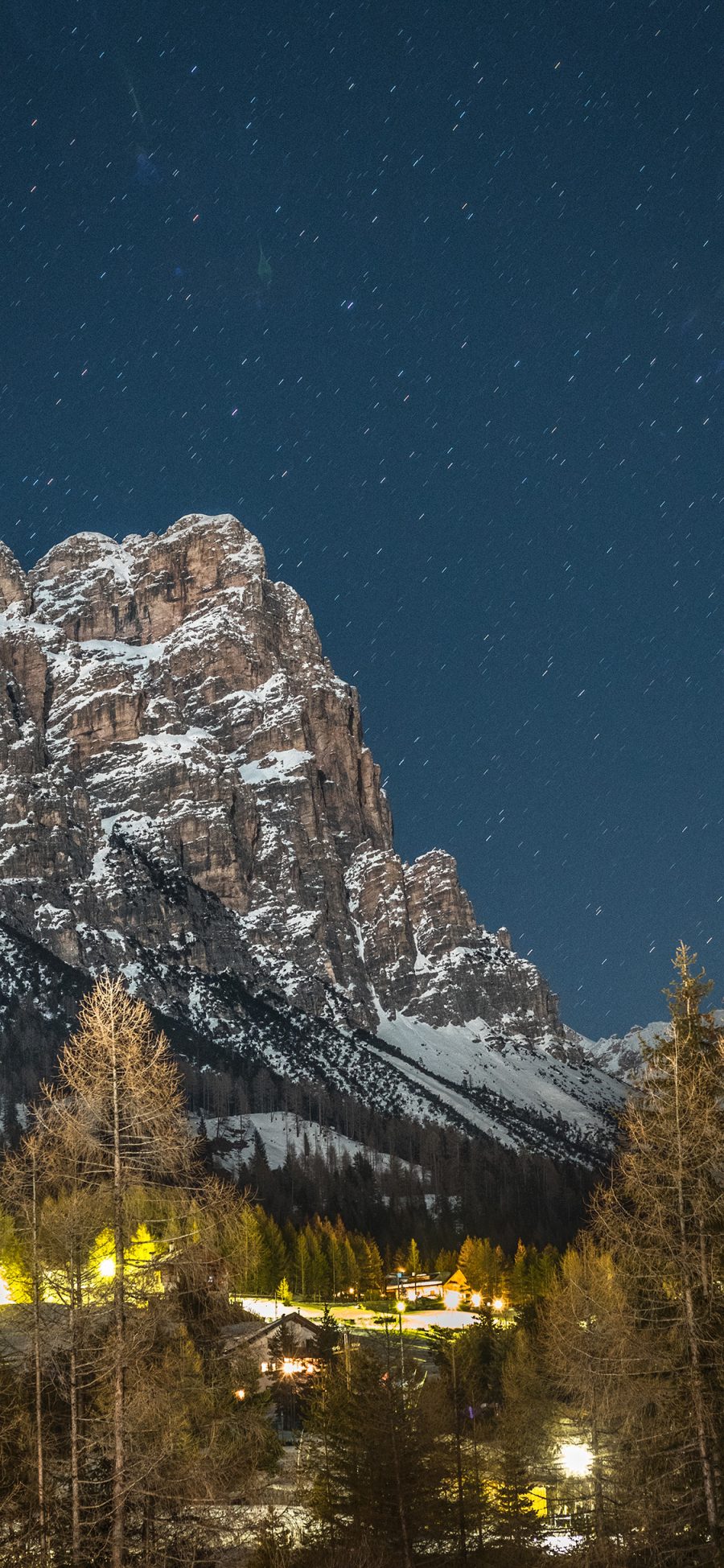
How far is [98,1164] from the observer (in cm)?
1470

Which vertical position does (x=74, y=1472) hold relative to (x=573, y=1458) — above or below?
above

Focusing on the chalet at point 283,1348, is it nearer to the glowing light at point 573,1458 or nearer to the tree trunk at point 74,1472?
the glowing light at point 573,1458

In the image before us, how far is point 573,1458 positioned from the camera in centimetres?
3291

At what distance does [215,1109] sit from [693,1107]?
182238mm

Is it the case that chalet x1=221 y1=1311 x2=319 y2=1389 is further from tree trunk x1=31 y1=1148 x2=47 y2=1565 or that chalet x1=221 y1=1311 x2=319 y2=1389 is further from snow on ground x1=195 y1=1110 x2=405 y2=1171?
snow on ground x1=195 y1=1110 x2=405 y2=1171

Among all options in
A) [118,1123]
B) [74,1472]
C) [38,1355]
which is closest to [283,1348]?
[38,1355]

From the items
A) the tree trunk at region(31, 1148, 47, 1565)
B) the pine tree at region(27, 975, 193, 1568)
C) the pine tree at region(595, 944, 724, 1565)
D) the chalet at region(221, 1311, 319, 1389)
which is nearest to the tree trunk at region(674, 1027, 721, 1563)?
the pine tree at region(595, 944, 724, 1565)

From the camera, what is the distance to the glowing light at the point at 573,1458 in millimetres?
32125

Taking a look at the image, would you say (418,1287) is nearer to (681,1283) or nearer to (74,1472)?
(681,1283)

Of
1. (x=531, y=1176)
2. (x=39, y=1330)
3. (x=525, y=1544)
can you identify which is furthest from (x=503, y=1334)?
(x=531, y=1176)

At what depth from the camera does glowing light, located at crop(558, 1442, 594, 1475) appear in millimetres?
32125

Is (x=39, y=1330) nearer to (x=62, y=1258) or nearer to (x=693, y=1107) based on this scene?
(x=62, y=1258)

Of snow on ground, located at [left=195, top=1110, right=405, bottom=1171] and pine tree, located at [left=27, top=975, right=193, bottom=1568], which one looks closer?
pine tree, located at [left=27, top=975, right=193, bottom=1568]

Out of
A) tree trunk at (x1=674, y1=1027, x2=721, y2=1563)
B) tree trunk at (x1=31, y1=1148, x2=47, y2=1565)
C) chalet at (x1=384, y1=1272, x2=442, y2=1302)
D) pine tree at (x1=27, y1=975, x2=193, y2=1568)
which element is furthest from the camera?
chalet at (x1=384, y1=1272, x2=442, y2=1302)
